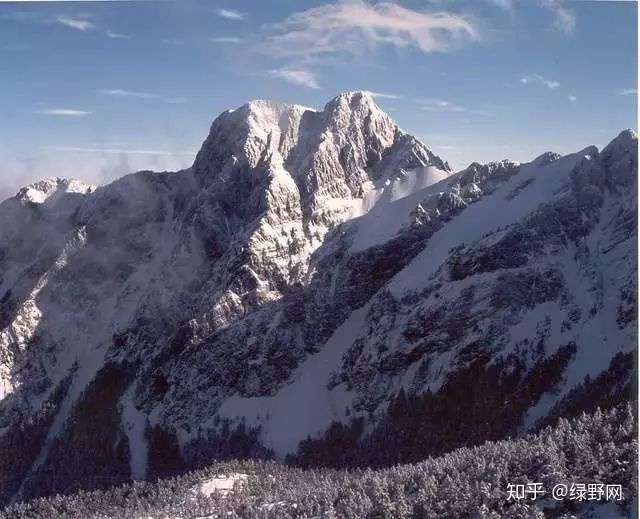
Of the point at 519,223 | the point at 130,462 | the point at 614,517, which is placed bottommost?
the point at 130,462

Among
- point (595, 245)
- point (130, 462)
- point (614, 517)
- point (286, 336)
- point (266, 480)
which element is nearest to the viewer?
point (614, 517)

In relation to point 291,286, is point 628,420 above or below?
below

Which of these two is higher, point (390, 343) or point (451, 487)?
point (390, 343)

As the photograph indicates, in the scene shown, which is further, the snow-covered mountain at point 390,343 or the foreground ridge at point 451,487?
the snow-covered mountain at point 390,343

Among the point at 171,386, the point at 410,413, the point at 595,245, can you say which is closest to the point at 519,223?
the point at 595,245

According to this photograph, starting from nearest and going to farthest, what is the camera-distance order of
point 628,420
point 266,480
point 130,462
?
point 628,420 < point 266,480 < point 130,462

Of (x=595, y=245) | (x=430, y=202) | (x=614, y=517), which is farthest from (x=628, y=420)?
(x=430, y=202)

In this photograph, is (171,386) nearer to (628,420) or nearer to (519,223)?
(519,223)

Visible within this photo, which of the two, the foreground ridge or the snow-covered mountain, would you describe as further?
the snow-covered mountain

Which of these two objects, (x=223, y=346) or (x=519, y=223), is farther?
(x=223, y=346)

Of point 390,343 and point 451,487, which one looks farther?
point 390,343
